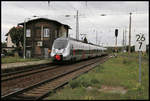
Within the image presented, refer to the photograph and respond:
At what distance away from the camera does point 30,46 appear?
42.9 m

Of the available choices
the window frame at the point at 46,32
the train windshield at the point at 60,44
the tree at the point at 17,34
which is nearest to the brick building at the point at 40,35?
the window frame at the point at 46,32

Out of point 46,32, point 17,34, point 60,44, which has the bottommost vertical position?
point 60,44

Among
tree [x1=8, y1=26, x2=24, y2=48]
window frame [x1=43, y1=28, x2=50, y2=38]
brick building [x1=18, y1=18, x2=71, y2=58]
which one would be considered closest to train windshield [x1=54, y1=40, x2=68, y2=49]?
brick building [x1=18, y1=18, x2=71, y2=58]

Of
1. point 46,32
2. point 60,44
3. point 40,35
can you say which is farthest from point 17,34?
point 60,44

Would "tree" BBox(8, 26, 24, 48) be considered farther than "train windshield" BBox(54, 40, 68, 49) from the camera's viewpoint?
Yes

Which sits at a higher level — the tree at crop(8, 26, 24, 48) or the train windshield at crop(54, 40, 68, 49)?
the tree at crop(8, 26, 24, 48)

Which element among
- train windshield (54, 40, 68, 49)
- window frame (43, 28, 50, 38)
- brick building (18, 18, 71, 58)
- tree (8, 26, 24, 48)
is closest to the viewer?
train windshield (54, 40, 68, 49)

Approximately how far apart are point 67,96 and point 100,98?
1149 millimetres

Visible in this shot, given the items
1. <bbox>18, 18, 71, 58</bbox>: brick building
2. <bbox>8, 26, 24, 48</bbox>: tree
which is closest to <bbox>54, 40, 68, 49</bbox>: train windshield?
<bbox>18, 18, 71, 58</bbox>: brick building

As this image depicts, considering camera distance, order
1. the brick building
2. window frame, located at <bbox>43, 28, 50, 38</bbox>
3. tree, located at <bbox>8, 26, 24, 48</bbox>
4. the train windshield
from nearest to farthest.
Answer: the train windshield → the brick building → window frame, located at <bbox>43, 28, 50, 38</bbox> → tree, located at <bbox>8, 26, 24, 48</bbox>

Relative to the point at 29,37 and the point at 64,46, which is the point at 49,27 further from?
the point at 64,46

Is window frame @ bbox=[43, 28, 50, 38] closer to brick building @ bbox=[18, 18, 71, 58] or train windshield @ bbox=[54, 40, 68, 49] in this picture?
brick building @ bbox=[18, 18, 71, 58]

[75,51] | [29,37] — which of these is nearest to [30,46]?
[29,37]

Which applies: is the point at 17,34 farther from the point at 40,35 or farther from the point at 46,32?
the point at 46,32
